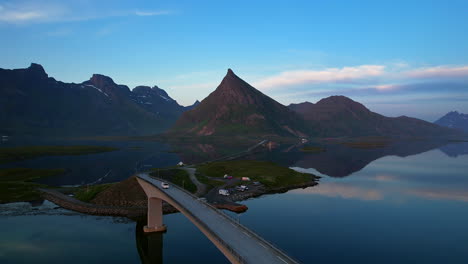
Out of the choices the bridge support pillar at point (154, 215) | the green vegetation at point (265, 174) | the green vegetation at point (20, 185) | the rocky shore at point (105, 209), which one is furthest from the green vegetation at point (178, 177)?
the green vegetation at point (20, 185)

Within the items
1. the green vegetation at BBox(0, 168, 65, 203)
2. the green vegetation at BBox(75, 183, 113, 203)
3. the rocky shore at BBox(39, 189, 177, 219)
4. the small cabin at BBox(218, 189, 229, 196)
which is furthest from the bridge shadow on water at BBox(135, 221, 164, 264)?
the green vegetation at BBox(0, 168, 65, 203)

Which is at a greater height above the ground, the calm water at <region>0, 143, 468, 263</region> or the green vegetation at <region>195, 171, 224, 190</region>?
the green vegetation at <region>195, 171, 224, 190</region>

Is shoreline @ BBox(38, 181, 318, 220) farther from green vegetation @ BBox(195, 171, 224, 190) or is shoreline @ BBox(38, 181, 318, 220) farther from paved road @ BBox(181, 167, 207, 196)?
green vegetation @ BBox(195, 171, 224, 190)

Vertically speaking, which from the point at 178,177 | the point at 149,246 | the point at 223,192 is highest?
the point at 178,177

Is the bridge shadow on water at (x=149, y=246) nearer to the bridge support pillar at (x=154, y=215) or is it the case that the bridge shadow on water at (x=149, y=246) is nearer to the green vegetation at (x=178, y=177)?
the bridge support pillar at (x=154, y=215)

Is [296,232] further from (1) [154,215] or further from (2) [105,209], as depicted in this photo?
(2) [105,209]

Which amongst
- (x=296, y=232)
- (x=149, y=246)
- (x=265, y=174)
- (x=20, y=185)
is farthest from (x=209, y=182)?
(x=20, y=185)

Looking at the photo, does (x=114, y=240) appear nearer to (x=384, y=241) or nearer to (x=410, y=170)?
(x=384, y=241)
